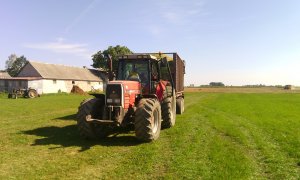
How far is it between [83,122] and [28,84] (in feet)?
137

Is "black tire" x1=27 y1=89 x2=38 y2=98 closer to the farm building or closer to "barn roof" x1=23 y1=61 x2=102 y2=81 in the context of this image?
the farm building

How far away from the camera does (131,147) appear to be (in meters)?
9.49

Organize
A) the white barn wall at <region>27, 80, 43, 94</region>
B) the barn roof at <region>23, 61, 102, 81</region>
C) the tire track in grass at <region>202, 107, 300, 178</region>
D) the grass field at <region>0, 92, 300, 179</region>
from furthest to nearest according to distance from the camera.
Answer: the barn roof at <region>23, 61, 102, 81</region> < the white barn wall at <region>27, 80, 43, 94</region> < the tire track in grass at <region>202, 107, 300, 178</region> < the grass field at <region>0, 92, 300, 179</region>

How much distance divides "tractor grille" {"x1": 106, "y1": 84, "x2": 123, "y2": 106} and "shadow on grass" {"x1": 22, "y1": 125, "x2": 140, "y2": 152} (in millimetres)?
1279

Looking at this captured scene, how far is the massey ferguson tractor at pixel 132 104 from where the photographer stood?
32.6 feet

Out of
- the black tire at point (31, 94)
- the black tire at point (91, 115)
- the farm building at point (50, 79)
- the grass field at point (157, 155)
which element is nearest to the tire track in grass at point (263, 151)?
the grass field at point (157, 155)

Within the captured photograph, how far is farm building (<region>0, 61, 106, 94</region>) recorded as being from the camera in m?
49.2

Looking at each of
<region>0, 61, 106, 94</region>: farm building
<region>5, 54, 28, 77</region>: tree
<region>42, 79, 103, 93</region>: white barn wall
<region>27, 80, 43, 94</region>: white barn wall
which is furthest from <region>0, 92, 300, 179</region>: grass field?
<region>5, 54, 28, 77</region>: tree

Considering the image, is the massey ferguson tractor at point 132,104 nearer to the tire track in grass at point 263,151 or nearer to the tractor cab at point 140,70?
the tractor cab at point 140,70

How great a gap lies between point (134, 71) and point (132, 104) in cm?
178

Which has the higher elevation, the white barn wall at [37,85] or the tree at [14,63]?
the tree at [14,63]

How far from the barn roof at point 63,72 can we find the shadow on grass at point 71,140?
1634 inches

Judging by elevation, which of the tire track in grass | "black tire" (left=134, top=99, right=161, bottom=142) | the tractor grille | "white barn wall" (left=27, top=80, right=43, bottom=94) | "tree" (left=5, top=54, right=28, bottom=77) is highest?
"tree" (left=5, top=54, right=28, bottom=77)

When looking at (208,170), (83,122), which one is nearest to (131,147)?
(83,122)
